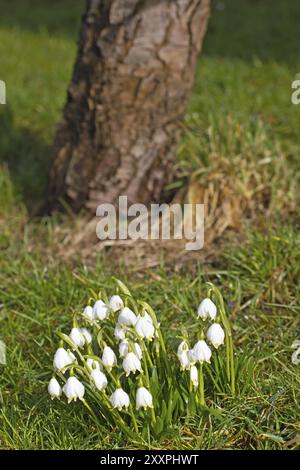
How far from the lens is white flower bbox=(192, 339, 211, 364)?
2.46 m

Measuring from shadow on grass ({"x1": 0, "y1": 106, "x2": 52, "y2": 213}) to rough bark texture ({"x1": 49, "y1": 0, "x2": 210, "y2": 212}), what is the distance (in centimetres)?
41

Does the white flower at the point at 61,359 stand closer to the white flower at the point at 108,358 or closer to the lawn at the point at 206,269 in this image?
the white flower at the point at 108,358

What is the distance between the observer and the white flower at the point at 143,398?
2441 millimetres

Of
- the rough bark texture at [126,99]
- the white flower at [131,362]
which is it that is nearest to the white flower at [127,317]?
the white flower at [131,362]

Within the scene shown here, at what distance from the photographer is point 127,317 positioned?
2510mm

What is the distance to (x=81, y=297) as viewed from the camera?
352 cm

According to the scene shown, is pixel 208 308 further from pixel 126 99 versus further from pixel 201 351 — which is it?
pixel 126 99

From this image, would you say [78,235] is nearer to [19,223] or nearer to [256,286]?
[19,223]

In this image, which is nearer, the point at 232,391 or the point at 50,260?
the point at 232,391

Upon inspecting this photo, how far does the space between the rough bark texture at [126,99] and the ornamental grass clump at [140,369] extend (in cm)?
139

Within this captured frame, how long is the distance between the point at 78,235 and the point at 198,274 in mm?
809

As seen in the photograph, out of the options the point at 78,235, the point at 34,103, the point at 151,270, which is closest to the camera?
the point at 151,270

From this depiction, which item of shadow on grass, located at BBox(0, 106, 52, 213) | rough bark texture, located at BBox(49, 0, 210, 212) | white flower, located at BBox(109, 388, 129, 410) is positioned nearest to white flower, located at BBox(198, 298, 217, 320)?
white flower, located at BBox(109, 388, 129, 410)
